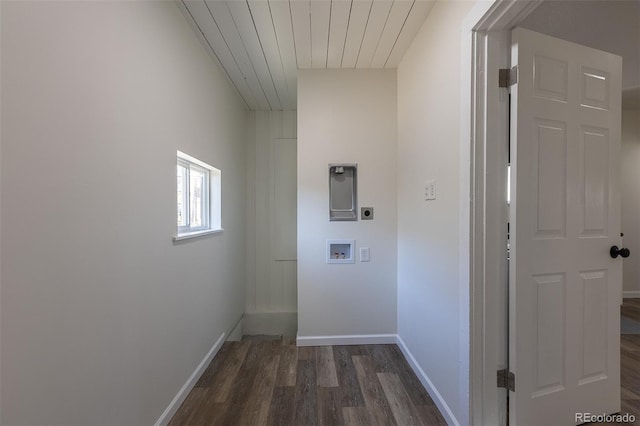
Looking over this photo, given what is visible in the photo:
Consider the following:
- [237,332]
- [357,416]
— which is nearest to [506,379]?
[357,416]

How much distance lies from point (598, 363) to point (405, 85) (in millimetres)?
2176

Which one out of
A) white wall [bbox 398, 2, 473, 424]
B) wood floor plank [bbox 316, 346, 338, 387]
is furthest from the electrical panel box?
wood floor plank [bbox 316, 346, 338, 387]

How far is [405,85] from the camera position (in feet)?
7.17

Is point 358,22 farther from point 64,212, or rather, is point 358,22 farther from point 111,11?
point 64,212

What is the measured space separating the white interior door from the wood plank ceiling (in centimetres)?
87

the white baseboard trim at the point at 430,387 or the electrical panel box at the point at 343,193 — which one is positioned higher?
the electrical panel box at the point at 343,193

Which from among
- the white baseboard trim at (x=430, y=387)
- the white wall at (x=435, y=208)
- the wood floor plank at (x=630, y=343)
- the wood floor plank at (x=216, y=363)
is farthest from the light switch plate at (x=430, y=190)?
the wood floor plank at (x=630, y=343)

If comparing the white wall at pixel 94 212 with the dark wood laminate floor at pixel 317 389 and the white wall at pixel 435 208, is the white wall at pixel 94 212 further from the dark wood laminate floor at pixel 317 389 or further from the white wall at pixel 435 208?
the white wall at pixel 435 208

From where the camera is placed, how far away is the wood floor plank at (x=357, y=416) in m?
1.52

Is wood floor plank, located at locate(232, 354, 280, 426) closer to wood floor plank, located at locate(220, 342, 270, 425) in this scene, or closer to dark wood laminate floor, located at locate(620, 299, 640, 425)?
wood floor plank, located at locate(220, 342, 270, 425)

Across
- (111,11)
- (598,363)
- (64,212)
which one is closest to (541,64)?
(598,363)

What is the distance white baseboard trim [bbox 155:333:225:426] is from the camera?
1504 mm

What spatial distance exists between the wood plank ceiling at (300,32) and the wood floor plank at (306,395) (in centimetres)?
A: 252

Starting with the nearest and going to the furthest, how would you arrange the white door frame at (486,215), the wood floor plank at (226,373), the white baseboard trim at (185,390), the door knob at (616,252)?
1. the white door frame at (486,215)
2. the door knob at (616,252)
3. the white baseboard trim at (185,390)
4. the wood floor plank at (226,373)
